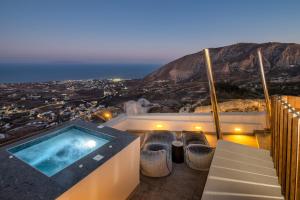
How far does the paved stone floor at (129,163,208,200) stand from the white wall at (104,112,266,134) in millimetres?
2252

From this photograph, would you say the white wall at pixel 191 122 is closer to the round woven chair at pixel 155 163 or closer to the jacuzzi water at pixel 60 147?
the jacuzzi water at pixel 60 147

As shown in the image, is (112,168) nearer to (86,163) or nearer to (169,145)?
(86,163)

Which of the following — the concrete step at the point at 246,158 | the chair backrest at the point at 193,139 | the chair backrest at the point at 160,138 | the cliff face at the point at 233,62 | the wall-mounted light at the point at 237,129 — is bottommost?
the wall-mounted light at the point at 237,129

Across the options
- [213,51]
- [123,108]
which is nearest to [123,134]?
[123,108]

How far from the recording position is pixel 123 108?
20.9 feet

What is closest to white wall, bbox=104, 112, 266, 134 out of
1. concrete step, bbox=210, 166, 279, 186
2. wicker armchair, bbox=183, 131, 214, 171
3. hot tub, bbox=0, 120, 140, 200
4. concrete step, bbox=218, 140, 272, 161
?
hot tub, bbox=0, 120, 140, 200

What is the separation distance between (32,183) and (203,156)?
282 centimetres

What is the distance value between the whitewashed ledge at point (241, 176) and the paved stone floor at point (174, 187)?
2.63 feet

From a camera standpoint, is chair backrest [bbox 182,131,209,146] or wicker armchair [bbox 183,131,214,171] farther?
chair backrest [bbox 182,131,209,146]

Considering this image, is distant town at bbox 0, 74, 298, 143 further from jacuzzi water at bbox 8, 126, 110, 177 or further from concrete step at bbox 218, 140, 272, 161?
concrete step at bbox 218, 140, 272, 161

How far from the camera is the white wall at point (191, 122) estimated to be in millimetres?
5379

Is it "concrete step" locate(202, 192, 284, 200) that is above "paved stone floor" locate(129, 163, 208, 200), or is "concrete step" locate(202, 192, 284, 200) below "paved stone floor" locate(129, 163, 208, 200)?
above

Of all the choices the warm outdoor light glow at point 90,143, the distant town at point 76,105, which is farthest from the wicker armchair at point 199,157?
the distant town at point 76,105

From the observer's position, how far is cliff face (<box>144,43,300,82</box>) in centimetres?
2783
